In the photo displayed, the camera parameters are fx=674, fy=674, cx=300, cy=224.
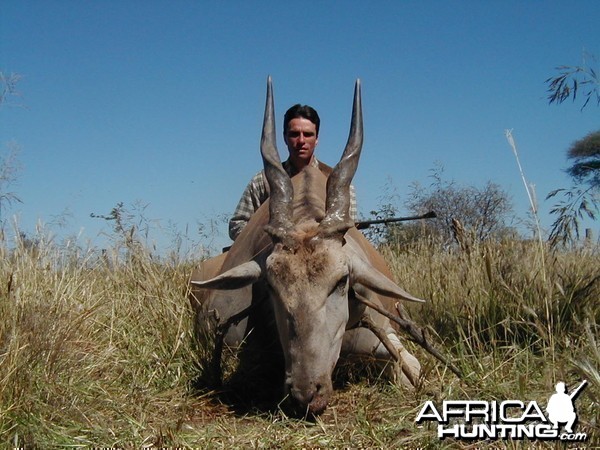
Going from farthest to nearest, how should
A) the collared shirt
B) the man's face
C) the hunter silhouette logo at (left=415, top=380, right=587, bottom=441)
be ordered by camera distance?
the collared shirt
the man's face
the hunter silhouette logo at (left=415, top=380, right=587, bottom=441)

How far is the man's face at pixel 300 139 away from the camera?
22.5ft

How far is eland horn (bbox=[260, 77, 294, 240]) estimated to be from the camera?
4281mm

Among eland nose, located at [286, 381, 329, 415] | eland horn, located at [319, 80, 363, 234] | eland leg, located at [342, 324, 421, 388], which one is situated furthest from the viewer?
eland leg, located at [342, 324, 421, 388]

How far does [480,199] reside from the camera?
1530cm

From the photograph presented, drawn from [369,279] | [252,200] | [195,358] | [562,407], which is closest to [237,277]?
[195,358]

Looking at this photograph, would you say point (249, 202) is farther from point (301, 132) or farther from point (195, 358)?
point (195, 358)

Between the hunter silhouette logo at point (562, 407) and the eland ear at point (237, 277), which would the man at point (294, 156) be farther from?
the hunter silhouette logo at point (562, 407)

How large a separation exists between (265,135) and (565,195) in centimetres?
223

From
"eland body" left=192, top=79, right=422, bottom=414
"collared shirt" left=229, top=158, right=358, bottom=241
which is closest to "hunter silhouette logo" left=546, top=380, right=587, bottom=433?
"eland body" left=192, top=79, right=422, bottom=414

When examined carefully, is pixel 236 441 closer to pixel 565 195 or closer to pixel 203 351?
pixel 203 351

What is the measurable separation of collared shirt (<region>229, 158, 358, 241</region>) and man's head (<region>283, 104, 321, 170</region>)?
0.38 ft

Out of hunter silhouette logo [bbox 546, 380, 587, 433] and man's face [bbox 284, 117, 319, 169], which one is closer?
hunter silhouette logo [bbox 546, 380, 587, 433]

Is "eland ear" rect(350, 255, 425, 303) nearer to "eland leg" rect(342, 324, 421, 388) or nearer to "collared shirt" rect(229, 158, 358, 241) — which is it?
"eland leg" rect(342, 324, 421, 388)

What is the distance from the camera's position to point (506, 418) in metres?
3.33
